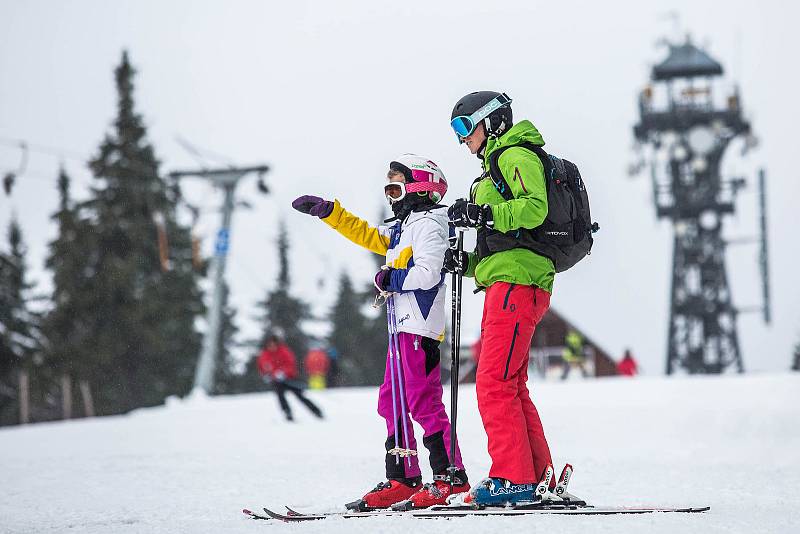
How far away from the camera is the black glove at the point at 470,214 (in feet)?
15.9

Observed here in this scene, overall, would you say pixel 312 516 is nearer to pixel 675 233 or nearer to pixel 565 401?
pixel 565 401

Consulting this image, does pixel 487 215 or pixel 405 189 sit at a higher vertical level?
pixel 405 189

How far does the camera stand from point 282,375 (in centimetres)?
1536

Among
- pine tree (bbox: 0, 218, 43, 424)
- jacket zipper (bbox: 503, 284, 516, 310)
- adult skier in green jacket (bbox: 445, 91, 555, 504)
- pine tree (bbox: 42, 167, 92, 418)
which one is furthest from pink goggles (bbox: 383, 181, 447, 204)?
pine tree (bbox: 42, 167, 92, 418)

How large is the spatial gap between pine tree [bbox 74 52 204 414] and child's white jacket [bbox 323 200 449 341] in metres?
30.8

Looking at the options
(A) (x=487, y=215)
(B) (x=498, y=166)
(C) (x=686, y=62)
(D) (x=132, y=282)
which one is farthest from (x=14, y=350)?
(A) (x=487, y=215)

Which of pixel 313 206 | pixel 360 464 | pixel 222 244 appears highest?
pixel 222 244

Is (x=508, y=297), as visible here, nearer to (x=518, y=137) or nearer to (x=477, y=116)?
(x=518, y=137)

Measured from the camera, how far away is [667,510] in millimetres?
4586

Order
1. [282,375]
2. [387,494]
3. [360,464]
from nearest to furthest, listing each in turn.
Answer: [387,494], [360,464], [282,375]

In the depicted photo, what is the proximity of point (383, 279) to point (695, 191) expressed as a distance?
4471 centimetres

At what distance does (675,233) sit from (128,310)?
81.0 feet

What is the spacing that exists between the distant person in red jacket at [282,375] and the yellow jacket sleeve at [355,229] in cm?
967

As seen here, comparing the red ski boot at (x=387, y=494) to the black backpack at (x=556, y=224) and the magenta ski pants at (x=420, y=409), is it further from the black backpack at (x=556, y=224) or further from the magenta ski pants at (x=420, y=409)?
the black backpack at (x=556, y=224)
